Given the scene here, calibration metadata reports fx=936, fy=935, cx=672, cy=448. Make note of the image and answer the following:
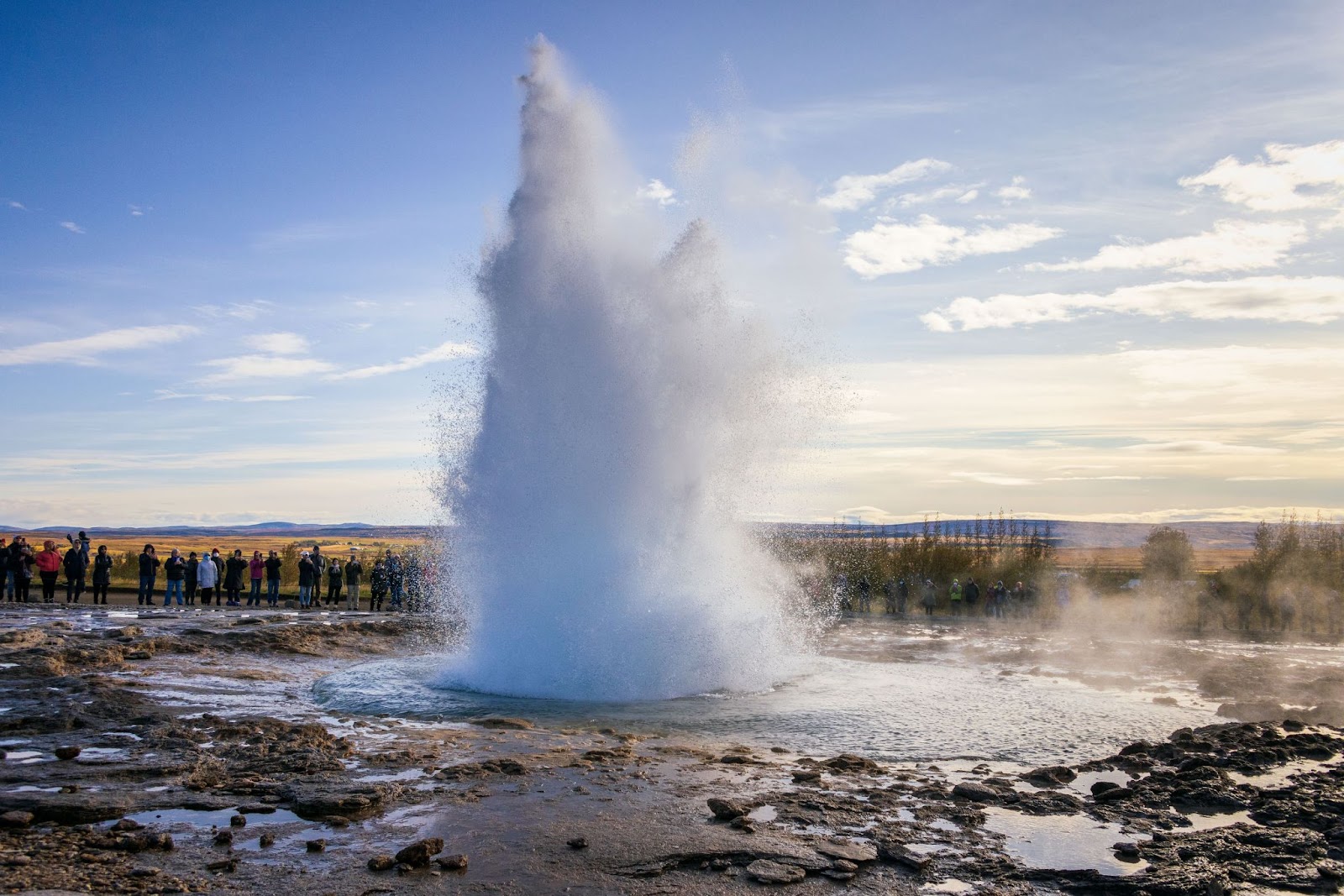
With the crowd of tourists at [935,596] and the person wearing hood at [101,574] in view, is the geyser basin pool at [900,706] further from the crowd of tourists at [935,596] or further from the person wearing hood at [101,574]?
the person wearing hood at [101,574]

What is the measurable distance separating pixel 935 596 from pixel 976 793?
27.2m

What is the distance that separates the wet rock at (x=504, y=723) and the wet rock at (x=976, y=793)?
460cm

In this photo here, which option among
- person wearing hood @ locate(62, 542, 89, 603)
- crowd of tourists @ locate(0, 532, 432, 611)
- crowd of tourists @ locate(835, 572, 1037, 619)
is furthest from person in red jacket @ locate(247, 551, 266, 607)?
crowd of tourists @ locate(835, 572, 1037, 619)

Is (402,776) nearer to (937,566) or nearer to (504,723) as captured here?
(504,723)

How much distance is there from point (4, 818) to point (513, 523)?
7.79 meters

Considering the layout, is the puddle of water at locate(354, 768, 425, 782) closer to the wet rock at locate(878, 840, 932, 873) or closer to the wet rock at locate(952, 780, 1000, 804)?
the wet rock at locate(878, 840, 932, 873)

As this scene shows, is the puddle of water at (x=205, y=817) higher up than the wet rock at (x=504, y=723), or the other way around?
the puddle of water at (x=205, y=817)

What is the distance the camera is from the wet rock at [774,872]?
17.6 ft

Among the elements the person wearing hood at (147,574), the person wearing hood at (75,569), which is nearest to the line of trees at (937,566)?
the person wearing hood at (147,574)

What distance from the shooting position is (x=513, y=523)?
13.3 meters

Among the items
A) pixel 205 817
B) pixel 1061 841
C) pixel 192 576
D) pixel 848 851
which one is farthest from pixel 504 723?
pixel 192 576

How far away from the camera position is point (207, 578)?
25.6m

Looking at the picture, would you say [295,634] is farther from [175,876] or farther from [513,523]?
[175,876]

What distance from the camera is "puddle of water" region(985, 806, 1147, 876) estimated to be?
577cm
